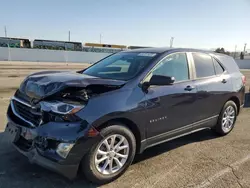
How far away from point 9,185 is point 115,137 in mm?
1412

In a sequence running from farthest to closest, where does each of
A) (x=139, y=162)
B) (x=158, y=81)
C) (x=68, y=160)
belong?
(x=139, y=162), (x=158, y=81), (x=68, y=160)

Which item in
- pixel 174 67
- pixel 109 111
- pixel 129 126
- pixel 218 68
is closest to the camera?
pixel 109 111

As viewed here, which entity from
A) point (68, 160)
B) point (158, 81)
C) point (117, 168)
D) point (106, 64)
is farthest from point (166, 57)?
point (68, 160)

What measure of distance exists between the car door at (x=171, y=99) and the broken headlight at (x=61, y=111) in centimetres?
107

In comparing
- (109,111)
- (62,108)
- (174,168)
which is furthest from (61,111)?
(174,168)

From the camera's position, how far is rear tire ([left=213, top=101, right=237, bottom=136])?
528 cm

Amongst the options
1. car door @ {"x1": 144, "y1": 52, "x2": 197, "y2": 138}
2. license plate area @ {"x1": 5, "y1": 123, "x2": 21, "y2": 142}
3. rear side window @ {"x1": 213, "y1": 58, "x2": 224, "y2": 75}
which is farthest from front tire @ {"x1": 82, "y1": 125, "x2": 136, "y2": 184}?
rear side window @ {"x1": 213, "y1": 58, "x2": 224, "y2": 75}

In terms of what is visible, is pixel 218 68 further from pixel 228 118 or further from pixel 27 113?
pixel 27 113

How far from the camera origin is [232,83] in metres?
5.48

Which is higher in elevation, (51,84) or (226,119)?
(51,84)

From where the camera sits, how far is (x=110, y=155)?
3.46 metres

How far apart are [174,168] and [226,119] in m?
2.16

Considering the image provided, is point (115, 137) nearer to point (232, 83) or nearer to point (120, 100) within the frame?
point (120, 100)

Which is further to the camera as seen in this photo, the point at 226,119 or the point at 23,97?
the point at 226,119
